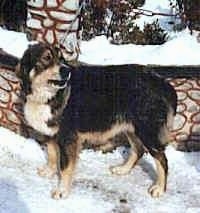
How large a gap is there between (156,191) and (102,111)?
0.82m

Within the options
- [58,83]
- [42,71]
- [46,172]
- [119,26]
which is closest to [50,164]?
[46,172]

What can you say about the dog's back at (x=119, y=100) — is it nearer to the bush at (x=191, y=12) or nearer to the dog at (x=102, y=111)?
the dog at (x=102, y=111)

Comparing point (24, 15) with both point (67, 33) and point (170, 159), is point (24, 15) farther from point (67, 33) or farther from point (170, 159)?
point (170, 159)

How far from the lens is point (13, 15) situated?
7.56 meters

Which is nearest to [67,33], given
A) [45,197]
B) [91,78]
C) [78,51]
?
[78,51]

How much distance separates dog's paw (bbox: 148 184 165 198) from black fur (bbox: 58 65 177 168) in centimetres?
35

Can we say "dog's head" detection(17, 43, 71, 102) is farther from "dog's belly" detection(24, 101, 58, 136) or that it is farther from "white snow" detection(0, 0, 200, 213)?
"white snow" detection(0, 0, 200, 213)

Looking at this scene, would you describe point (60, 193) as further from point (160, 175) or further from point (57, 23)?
point (57, 23)

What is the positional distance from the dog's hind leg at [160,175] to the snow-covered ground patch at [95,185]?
0.19 ft

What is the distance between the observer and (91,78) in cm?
543

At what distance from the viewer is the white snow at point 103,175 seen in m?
5.44

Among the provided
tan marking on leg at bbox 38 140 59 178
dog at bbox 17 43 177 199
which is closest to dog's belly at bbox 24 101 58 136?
dog at bbox 17 43 177 199

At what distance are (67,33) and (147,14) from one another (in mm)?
1504

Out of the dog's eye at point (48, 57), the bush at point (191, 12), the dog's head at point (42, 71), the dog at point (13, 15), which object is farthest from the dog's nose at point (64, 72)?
the dog at point (13, 15)
